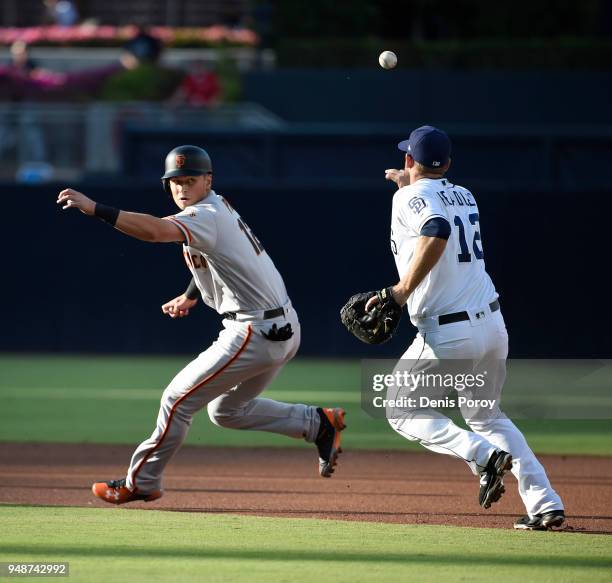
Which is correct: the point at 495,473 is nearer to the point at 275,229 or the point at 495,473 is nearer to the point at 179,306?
the point at 179,306

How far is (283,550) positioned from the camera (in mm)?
5164

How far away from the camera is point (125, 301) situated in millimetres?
13883

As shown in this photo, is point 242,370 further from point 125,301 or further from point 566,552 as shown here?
point 125,301

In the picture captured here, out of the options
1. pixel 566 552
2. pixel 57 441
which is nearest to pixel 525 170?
pixel 57 441

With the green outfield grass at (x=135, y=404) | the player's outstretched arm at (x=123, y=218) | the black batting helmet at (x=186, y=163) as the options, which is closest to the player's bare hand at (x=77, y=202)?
the player's outstretched arm at (x=123, y=218)

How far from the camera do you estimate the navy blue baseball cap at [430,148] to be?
5941mm

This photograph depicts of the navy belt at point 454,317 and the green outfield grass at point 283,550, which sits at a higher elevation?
the navy belt at point 454,317

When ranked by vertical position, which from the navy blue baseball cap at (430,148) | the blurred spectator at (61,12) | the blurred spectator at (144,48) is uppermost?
the blurred spectator at (61,12)

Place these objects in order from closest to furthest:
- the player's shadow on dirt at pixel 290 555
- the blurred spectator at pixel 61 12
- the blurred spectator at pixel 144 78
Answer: the player's shadow on dirt at pixel 290 555 < the blurred spectator at pixel 144 78 < the blurred spectator at pixel 61 12

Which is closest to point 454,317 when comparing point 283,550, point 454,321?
point 454,321

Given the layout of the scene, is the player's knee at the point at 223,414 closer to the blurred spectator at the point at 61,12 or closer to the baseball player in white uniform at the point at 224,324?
the baseball player in white uniform at the point at 224,324

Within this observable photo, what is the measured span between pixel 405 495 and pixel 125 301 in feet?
23.7

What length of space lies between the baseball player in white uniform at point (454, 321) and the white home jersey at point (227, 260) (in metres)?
0.62

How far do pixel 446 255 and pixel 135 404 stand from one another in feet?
19.3
